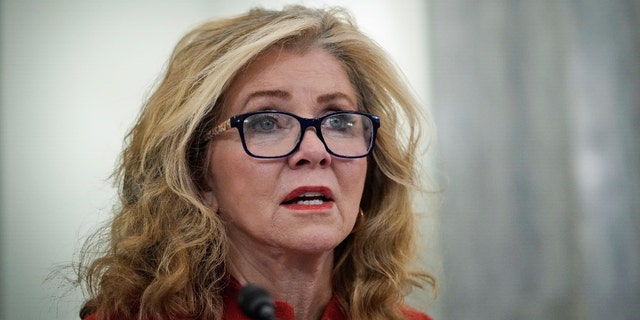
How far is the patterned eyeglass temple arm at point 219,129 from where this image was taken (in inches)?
56.7

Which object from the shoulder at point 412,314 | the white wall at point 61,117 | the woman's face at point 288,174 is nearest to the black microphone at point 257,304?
the woman's face at point 288,174

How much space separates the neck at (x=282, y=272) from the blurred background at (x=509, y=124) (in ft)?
2.14

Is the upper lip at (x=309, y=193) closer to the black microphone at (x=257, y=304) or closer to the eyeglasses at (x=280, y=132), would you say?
the eyeglasses at (x=280, y=132)

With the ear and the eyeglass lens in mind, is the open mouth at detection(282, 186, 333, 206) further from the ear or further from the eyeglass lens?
the ear

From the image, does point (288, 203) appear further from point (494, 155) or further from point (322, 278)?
point (494, 155)

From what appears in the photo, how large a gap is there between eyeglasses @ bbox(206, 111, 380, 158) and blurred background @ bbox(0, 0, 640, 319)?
693mm

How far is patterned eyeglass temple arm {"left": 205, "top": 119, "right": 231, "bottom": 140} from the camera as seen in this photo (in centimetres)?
144

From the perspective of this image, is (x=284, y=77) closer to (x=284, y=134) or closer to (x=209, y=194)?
(x=284, y=134)

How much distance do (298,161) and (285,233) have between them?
0.49ft

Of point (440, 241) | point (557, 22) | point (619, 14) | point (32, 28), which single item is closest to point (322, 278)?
point (440, 241)

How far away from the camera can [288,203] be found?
1391 mm

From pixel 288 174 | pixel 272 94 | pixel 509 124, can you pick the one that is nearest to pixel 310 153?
pixel 288 174

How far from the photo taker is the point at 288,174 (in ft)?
4.56

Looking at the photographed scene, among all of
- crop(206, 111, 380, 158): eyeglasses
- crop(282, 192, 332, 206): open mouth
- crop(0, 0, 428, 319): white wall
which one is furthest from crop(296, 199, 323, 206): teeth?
crop(0, 0, 428, 319): white wall
